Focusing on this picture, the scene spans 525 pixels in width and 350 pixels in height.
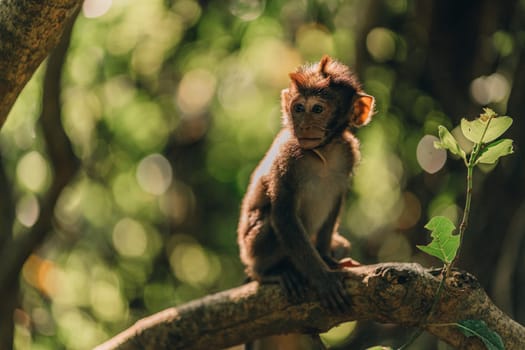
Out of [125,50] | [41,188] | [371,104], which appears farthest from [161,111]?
[371,104]

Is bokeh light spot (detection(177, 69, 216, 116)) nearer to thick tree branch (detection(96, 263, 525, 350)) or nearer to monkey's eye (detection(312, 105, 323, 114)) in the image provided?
monkey's eye (detection(312, 105, 323, 114))

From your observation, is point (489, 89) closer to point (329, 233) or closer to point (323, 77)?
point (329, 233)

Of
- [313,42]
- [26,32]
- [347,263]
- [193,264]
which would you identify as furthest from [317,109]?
[193,264]

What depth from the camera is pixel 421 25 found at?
8633 millimetres

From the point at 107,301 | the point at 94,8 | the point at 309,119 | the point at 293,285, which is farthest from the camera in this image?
the point at 107,301

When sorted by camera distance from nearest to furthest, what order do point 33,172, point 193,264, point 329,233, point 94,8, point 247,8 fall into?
point 329,233 → point 247,8 → point 94,8 → point 33,172 → point 193,264

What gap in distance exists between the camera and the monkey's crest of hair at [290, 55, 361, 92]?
5133 mm

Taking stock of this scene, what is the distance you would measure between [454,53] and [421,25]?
0.40 m

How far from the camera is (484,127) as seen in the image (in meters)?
3.28

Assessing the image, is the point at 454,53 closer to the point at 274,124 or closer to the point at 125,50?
the point at 274,124

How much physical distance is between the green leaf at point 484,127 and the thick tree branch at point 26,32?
1886 millimetres

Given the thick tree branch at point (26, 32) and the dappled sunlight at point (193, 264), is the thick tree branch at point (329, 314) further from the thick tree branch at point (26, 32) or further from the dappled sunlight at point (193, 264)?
the dappled sunlight at point (193, 264)

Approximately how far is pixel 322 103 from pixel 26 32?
169 centimetres

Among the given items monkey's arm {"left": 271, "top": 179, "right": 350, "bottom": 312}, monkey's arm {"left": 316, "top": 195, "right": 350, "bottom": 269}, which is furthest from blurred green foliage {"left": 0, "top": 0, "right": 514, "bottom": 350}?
monkey's arm {"left": 271, "top": 179, "right": 350, "bottom": 312}
